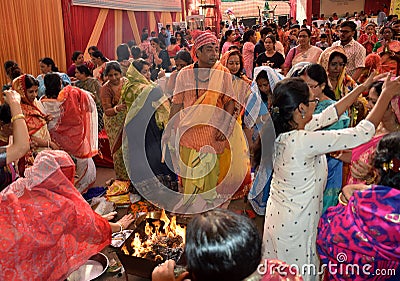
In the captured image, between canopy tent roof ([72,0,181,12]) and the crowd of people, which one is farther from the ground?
canopy tent roof ([72,0,181,12])

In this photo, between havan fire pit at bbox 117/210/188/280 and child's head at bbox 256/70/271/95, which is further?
child's head at bbox 256/70/271/95

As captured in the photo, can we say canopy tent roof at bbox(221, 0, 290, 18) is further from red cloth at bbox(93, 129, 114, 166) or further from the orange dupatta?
the orange dupatta

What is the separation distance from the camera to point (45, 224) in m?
2.03

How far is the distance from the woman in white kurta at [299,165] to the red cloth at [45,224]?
3.55ft

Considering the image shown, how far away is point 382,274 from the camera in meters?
1.54

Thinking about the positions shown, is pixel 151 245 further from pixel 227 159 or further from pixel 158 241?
pixel 227 159

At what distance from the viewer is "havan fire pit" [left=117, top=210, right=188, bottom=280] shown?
Result: 8.13 ft

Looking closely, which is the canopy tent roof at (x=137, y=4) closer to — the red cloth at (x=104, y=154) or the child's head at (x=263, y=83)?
the red cloth at (x=104, y=154)

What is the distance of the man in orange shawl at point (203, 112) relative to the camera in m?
3.21

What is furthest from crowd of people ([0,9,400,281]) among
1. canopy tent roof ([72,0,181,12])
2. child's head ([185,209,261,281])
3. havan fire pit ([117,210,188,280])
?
canopy tent roof ([72,0,181,12])

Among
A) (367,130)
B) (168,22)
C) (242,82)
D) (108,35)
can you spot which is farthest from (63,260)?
(168,22)

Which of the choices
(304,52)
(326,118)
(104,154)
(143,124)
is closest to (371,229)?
(326,118)

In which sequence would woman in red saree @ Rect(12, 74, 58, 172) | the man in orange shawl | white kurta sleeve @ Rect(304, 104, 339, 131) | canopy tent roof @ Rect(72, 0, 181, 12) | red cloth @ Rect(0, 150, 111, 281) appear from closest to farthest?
red cloth @ Rect(0, 150, 111, 281) → white kurta sleeve @ Rect(304, 104, 339, 131) → the man in orange shawl → woman in red saree @ Rect(12, 74, 58, 172) → canopy tent roof @ Rect(72, 0, 181, 12)

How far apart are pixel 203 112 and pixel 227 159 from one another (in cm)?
54
